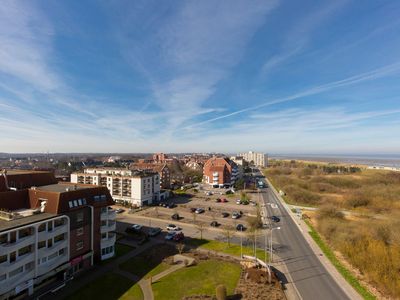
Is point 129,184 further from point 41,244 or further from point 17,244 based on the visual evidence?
point 17,244

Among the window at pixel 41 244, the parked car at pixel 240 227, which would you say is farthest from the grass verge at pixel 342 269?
the window at pixel 41 244

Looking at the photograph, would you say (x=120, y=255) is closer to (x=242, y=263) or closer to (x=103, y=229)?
(x=103, y=229)

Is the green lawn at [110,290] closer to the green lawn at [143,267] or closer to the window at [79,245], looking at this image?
the green lawn at [143,267]

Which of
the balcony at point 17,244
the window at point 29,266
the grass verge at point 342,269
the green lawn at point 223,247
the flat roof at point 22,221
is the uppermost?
the flat roof at point 22,221

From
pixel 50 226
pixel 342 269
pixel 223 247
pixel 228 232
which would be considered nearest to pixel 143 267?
pixel 50 226

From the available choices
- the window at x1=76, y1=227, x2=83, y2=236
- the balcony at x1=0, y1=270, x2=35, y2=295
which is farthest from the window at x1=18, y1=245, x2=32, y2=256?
the window at x1=76, y1=227, x2=83, y2=236

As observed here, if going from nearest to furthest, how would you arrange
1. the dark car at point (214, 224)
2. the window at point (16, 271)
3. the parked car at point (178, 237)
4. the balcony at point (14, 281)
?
1. the balcony at point (14, 281)
2. the window at point (16, 271)
3. the parked car at point (178, 237)
4. the dark car at point (214, 224)

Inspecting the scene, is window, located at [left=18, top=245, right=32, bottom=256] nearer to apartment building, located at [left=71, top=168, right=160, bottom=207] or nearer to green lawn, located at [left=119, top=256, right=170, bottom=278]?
green lawn, located at [left=119, top=256, right=170, bottom=278]
